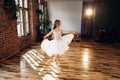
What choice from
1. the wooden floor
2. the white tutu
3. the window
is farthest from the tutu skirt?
the window

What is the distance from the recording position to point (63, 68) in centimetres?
420

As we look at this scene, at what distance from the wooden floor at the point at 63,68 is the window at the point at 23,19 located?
1.40 meters

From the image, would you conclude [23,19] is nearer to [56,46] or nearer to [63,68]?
[56,46]

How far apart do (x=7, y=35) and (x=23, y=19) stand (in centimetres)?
169

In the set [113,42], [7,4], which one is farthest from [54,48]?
[113,42]

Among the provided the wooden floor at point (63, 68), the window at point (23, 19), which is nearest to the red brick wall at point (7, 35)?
the wooden floor at point (63, 68)

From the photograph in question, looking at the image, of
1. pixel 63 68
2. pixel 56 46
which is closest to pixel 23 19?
pixel 56 46

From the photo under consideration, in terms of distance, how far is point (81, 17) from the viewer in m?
9.86

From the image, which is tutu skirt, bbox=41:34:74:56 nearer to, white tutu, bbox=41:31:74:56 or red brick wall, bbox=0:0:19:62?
white tutu, bbox=41:31:74:56

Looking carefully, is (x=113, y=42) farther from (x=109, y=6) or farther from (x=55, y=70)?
(x=55, y=70)

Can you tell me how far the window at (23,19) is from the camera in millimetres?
6086

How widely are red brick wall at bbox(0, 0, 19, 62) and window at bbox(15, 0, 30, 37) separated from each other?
556mm

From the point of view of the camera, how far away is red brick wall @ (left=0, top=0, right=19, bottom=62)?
4625 mm

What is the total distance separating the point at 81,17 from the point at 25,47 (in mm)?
4883
